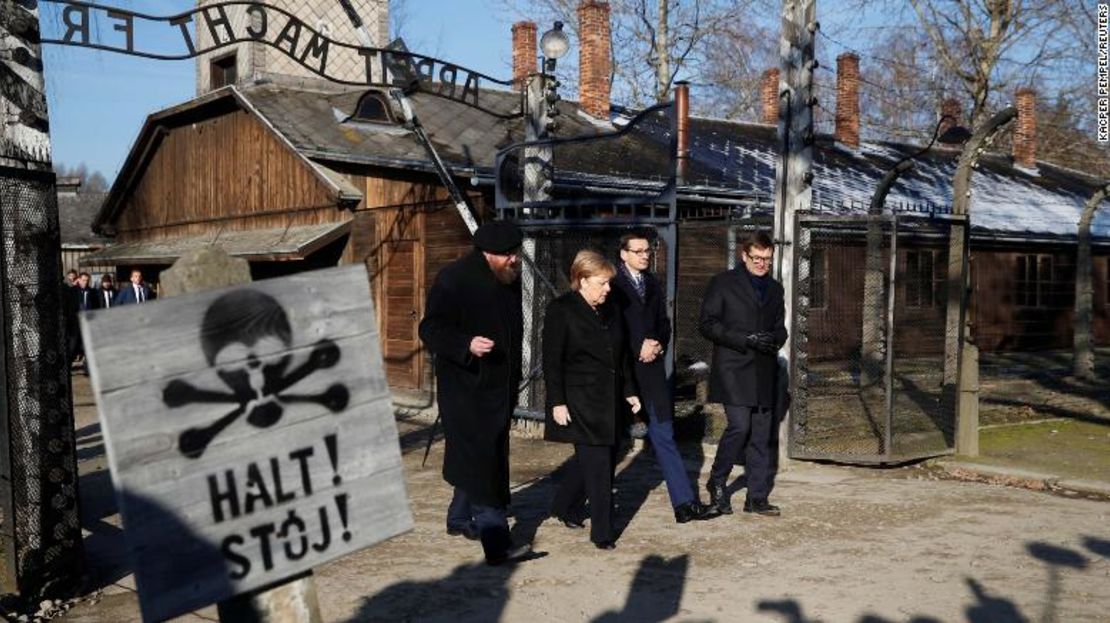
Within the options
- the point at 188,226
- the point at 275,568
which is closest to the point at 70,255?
the point at 188,226

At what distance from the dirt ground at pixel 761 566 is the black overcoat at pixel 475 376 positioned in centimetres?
57

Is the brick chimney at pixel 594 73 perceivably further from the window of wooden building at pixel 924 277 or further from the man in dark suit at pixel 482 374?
the man in dark suit at pixel 482 374

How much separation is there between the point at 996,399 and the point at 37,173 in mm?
12362

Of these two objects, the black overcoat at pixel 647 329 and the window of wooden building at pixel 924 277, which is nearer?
the black overcoat at pixel 647 329

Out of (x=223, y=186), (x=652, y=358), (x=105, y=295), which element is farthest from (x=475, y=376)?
(x=223, y=186)

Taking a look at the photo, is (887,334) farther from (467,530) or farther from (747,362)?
(467,530)

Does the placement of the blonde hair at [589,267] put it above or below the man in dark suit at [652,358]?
above

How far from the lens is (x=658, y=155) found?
19812 mm

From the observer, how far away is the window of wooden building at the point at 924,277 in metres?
22.6

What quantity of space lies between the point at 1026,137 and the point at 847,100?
626 centimetres

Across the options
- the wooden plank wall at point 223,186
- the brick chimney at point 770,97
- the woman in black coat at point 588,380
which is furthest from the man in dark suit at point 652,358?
the brick chimney at point 770,97

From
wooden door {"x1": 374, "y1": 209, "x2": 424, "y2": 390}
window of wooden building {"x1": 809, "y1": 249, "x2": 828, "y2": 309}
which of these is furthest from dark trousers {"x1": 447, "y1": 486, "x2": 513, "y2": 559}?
window of wooden building {"x1": 809, "y1": 249, "x2": 828, "y2": 309}

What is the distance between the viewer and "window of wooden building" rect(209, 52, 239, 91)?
82.8 ft

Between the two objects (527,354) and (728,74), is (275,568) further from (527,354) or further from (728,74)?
(728,74)
